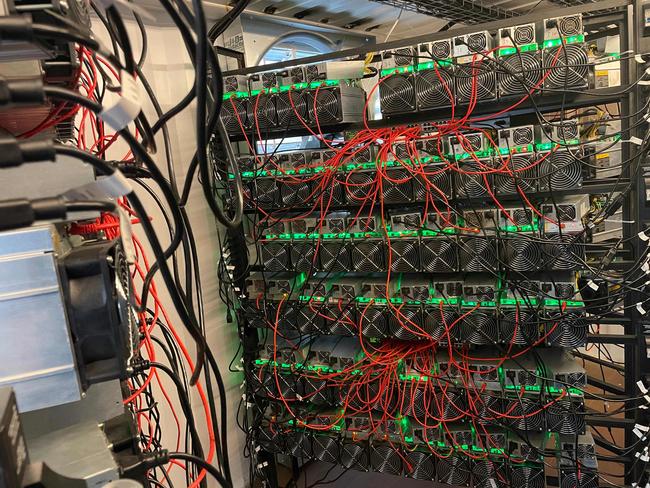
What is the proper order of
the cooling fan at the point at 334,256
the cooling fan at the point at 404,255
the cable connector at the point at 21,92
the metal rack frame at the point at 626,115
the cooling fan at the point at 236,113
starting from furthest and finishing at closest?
the cooling fan at the point at 236,113 → the cooling fan at the point at 334,256 → the cooling fan at the point at 404,255 → the metal rack frame at the point at 626,115 → the cable connector at the point at 21,92

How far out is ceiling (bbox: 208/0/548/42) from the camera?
257 centimetres

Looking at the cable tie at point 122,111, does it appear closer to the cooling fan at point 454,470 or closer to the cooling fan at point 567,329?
the cooling fan at point 567,329

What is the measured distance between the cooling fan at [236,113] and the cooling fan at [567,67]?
1.33 metres

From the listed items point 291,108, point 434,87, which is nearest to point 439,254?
point 434,87

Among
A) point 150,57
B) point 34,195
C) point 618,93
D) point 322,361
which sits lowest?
point 322,361

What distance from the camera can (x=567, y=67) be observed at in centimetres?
167

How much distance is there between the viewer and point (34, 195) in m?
0.67

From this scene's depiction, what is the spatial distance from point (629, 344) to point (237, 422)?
1.94m

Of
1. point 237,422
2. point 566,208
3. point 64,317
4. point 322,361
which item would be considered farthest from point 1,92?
point 237,422

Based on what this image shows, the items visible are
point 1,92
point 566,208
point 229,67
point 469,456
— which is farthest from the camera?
point 229,67

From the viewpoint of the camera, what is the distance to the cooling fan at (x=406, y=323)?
203cm

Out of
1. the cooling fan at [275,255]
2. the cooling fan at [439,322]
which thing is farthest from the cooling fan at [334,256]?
the cooling fan at [439,322]

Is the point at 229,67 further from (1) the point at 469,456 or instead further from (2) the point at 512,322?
(1) the point at 469,456

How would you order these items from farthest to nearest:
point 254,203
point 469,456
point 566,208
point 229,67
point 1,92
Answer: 1. point 229,67
2. point 254,203
3. point 469,456
4. point 566,208
5. point 1,92
